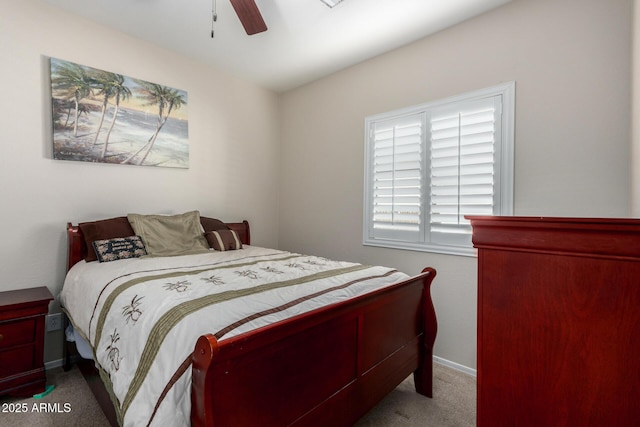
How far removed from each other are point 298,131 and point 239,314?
117 inches

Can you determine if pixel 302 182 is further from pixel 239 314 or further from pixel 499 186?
pixel 239 314

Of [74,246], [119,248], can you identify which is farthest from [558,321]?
[74,246]

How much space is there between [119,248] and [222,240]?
83 centimetres


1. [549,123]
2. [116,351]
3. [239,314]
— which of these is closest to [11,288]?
[116,351]

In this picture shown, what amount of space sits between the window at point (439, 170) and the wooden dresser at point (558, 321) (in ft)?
5.53

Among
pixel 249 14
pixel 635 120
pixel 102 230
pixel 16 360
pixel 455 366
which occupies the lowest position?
pixel 455 366

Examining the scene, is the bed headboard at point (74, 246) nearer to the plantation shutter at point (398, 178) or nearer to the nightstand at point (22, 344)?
the nightstand at point (22, 344)

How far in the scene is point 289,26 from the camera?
8.44 ft

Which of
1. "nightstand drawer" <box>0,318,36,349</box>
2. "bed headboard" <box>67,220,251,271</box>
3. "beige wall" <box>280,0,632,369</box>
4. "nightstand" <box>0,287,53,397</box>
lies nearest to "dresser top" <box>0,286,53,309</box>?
"nightstand" <box>0,287,53,397</box>

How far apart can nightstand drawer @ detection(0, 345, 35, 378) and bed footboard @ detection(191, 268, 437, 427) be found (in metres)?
1.81

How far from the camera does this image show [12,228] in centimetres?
226

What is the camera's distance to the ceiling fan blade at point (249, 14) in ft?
6.12

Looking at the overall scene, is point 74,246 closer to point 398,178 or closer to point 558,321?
point 398,178

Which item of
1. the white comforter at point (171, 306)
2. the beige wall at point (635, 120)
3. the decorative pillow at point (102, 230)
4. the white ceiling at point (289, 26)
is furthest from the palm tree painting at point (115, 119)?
the beige wall at point (635, 120)
